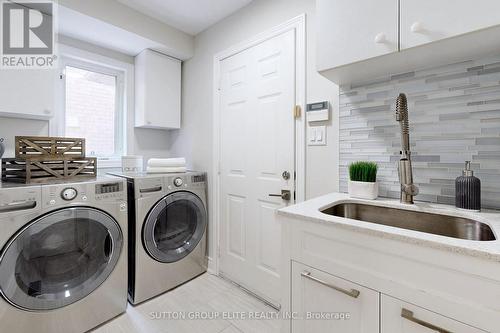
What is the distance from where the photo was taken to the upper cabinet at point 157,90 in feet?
7.77

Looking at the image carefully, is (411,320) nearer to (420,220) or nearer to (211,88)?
(420,220)

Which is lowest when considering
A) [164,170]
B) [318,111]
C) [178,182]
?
[178,182]

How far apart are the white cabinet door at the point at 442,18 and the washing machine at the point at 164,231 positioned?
184cm

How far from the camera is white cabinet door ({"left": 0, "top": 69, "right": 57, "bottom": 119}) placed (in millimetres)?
1648

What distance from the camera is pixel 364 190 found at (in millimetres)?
1283

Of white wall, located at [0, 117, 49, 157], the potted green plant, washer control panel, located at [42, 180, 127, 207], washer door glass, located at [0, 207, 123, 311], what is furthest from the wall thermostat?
white wall, located at [0, 117, 49, 157]

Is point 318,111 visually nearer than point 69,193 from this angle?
No

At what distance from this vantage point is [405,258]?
29.3 inches

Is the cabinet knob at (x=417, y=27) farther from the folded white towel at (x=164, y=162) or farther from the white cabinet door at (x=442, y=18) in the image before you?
the folded white towel at (x=164, y=162)

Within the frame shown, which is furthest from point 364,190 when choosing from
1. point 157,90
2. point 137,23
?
point 137,23

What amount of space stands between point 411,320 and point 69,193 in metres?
1.81

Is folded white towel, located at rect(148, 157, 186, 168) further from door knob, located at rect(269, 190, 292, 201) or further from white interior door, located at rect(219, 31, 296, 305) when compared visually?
door knob, located at rect(269, 190, 292, 201)

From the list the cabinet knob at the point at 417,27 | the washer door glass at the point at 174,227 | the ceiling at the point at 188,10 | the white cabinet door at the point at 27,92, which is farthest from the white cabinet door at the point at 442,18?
the white cabinet door at the point at 27,92

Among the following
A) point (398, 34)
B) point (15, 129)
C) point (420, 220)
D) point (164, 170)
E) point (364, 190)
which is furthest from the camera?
point (164, 170)
